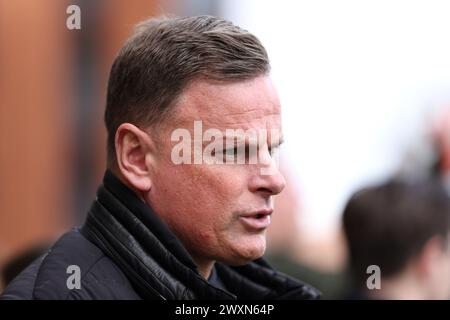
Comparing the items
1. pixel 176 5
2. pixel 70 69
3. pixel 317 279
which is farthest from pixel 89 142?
pixel 317 279

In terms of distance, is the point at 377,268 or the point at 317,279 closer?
the point at 377,268

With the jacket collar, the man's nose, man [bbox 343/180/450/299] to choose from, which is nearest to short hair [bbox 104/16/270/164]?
the jacket collar

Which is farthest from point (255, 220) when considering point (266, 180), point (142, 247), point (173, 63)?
point (173, 63)

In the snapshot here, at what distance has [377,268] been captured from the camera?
4.76 metres

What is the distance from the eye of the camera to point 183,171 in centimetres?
→ 338

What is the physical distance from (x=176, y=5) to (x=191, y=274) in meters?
8.94

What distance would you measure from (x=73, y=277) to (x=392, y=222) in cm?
207

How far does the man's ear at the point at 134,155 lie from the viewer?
340cm

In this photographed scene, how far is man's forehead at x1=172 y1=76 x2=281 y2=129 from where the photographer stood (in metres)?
3.34

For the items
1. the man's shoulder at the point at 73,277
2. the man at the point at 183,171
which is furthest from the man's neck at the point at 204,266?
the man's shoulder at the point at 73,277

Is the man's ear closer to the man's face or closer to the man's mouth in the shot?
the man's face

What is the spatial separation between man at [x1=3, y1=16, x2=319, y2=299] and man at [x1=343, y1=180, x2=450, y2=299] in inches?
58.5

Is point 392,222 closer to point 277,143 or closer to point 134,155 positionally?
point 277,143
